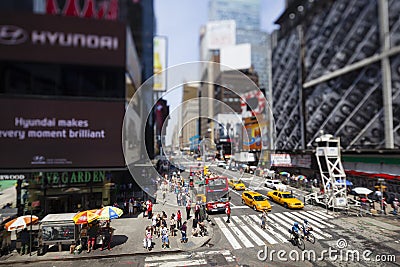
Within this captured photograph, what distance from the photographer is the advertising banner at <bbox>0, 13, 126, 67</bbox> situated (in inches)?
497

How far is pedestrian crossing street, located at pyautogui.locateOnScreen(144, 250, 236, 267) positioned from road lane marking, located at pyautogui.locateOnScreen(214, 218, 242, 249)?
0.65 metres

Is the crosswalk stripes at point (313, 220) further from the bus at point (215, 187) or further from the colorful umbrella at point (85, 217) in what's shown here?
the colorful umbrella at point (85, 217)

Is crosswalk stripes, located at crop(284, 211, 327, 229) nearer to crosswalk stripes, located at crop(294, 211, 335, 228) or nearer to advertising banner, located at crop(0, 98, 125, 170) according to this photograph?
crosswalk stripes, located at crop(294, 211, 335, 228)

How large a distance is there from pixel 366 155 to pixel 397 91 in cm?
1048

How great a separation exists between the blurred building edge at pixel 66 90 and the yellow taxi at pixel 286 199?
6.73 metres

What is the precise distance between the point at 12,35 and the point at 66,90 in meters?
3.70

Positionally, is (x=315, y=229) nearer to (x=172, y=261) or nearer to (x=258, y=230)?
(x=258, y=230)

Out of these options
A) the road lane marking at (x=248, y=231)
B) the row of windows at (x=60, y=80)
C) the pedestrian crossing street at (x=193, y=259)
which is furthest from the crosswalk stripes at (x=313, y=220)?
the row of windows at (x=60, y=80)

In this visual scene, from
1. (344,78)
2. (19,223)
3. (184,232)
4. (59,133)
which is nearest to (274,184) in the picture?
(184,232)

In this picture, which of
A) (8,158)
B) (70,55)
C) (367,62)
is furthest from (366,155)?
(8,158)

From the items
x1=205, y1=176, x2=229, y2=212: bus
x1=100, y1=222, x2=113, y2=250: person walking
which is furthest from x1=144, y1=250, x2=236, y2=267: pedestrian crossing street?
x1=205, y1=176, x2=229, y2=212: bus

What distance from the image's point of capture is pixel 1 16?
41.3ft

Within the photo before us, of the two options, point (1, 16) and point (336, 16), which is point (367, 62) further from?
point (1, 16)

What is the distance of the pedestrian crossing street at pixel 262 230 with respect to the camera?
35.8 feet
